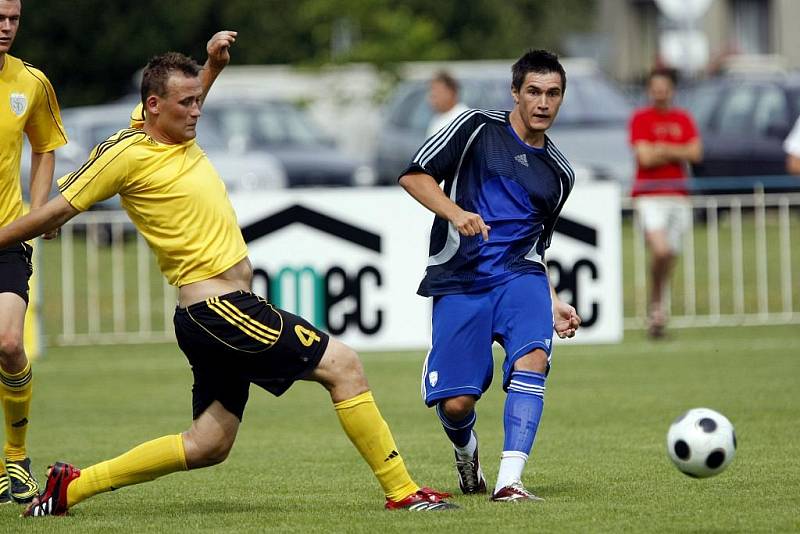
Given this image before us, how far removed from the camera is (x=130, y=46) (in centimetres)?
3672

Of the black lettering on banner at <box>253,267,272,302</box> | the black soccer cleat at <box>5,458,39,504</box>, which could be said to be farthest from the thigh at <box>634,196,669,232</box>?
the black soccer cleat at <box>5,458,39,504</box>

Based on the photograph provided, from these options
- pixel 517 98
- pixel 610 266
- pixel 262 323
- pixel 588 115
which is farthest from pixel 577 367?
pixel 588 115

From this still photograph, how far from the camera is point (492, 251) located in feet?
24.5

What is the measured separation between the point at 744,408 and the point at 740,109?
46.7 feet

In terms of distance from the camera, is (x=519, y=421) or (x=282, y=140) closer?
(x=519, y=421)

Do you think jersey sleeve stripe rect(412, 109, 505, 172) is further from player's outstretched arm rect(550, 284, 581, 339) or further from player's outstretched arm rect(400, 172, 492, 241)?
player's outstretched arm rect(550, 284, 581, 339)

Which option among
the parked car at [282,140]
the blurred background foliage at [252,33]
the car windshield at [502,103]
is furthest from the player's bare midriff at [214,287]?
the blurred background foliage at [252,33]

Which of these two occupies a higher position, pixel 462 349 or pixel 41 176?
pixel 41 176

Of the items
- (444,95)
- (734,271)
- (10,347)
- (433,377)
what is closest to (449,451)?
(433,377)

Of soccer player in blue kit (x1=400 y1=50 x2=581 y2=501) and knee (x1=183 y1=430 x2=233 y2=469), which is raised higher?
soccer player in blue kit (x1=400 y1=50 x2=581 y2=501)

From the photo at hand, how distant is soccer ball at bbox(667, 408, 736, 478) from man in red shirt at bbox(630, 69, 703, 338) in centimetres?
811

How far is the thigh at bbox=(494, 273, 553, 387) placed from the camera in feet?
23.9

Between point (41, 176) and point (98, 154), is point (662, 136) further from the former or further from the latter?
point (98, 154)

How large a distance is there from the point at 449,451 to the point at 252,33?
31889mm
